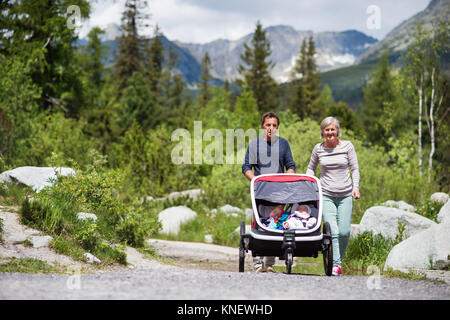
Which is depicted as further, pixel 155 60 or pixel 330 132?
pixel 155 60

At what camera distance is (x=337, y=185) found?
5680mm

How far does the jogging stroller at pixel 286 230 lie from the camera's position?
Answer: 17.0ft

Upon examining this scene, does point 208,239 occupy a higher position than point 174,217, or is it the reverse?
point 174,217

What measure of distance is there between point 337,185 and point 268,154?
1.01 metres

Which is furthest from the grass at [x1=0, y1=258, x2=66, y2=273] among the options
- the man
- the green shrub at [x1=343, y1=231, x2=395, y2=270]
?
the green shrub at [x1=343, y1=231, x2=395, y2=270]

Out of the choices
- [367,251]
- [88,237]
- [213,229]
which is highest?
[88,237]

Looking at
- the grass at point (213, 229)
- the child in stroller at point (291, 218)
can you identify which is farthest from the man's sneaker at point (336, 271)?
the grass at point (213, 229)

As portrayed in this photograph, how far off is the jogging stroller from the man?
27 cm

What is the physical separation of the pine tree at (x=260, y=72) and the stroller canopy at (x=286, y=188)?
3614cm

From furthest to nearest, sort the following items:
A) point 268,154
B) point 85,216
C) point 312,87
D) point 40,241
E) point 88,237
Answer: point 312,87 → point 85,216 → point 88,237 → point 40,241 → point 268,154

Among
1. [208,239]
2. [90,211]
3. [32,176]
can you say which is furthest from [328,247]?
[208,239]

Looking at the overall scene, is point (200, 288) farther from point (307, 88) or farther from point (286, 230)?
point (307, 88)

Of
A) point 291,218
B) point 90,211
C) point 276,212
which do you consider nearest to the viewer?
point 291,218
